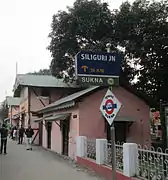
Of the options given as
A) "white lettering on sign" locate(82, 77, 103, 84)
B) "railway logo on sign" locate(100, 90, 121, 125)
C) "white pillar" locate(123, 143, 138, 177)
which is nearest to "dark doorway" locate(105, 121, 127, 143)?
"white pillar" locate(123, 143, 138, 177)

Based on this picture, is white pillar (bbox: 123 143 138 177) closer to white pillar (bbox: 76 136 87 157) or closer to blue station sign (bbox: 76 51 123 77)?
blue station sign (bbox: 76 51 123 77)

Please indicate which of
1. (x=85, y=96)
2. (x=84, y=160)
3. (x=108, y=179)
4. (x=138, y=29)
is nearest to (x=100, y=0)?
(x=138, y=29)

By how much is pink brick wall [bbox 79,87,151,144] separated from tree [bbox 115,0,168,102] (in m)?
6.78

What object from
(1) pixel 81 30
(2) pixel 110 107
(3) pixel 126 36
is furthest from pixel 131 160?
(1) pixel 81 30

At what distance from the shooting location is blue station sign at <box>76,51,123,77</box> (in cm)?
744

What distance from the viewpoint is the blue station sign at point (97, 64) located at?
7441 millimetres

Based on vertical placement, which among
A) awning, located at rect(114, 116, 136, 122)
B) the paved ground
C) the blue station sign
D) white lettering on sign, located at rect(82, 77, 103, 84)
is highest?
the blue station sign

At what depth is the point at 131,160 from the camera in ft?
32.1

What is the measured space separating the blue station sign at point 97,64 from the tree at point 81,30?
18.1 m

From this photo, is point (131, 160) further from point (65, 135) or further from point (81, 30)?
point (81, 30)

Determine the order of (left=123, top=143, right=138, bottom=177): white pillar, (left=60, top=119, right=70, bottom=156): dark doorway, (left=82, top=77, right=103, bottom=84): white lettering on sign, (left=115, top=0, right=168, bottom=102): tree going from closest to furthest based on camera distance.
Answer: (left=82, top=77, right=103, bottom=84): white lettering on sign → (left=123, top=143, right=138, bottom=177): white pillar → (left=60, top=119, right=70, bottom=156): dark doorway → (left=115, top=0, right=168, bottom=102): tree

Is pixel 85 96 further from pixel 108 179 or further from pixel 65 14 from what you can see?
pixel 65 14

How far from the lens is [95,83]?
748cm

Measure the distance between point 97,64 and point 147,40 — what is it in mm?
17241
